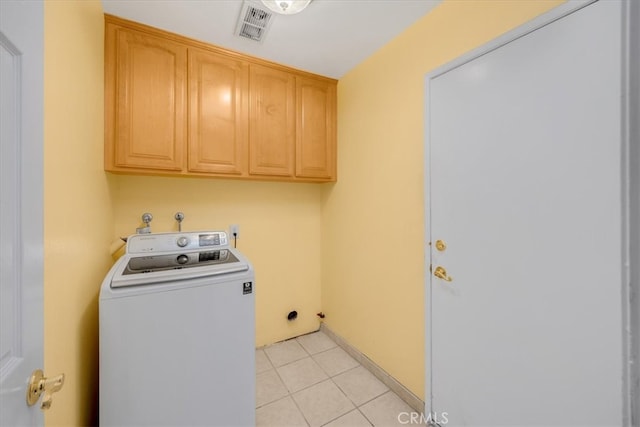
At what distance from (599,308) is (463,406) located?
820mm

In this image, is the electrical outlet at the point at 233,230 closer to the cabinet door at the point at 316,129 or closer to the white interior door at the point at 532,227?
the cabinet door at the point at 316,129

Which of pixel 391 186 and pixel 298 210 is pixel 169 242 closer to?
pixel 298 210

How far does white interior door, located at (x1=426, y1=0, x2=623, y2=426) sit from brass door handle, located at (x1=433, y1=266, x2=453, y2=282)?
0.09 ft

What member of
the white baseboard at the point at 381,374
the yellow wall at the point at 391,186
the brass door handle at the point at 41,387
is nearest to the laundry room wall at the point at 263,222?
the yellow wall at the point at 391,186

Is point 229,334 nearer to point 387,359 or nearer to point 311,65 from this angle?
point 387,359

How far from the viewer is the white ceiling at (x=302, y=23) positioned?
1471mm

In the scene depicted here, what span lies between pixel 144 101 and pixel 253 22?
2.88 feet

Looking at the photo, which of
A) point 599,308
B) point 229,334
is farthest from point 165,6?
point 599,308

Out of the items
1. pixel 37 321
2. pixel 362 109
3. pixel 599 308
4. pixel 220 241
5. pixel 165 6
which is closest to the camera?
pixel 37 321

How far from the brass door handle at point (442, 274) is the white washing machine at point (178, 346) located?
1.04 metres

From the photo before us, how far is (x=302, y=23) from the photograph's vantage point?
1.62m

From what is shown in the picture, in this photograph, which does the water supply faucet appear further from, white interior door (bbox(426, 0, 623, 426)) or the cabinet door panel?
white interior door (bbox(426, 0, 623, 426))

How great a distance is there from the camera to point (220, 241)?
1819 millimetres

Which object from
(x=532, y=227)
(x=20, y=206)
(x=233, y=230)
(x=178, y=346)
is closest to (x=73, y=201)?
(x=20, y=206)
